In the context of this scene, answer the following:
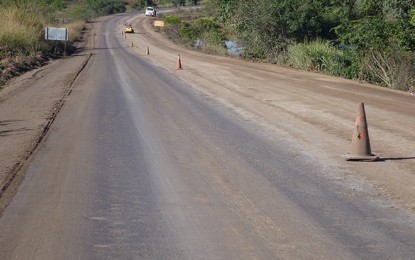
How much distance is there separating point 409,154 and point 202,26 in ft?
241

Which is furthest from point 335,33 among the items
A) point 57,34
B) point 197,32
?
point 197,32

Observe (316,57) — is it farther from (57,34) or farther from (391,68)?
(57,34)

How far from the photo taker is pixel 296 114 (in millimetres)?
18281

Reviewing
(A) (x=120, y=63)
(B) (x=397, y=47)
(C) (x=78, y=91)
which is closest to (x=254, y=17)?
(A) (x=120, y=63)

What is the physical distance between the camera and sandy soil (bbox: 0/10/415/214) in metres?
11.1

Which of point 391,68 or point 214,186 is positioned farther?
point 391,68

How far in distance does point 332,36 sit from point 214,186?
121ft

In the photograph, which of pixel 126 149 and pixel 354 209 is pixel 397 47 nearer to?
pixel 126 149

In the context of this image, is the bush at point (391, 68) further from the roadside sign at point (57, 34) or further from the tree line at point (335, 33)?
the roadside sign at point (57, 34)

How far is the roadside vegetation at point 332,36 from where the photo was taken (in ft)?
98.3

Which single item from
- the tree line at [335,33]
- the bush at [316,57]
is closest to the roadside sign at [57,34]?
the tree line at [335,33]

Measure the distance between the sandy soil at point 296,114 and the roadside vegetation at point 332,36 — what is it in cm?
166

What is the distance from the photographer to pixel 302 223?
8055 millimetres

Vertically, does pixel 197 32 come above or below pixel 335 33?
below
